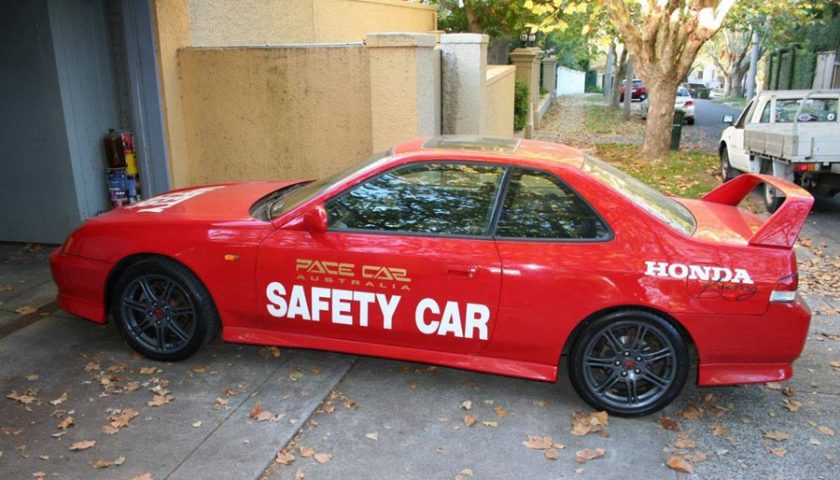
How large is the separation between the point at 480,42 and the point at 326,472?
679 centimetres

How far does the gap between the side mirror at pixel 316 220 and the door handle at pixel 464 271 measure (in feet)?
2.72

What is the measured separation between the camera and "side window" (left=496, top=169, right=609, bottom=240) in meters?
4.06

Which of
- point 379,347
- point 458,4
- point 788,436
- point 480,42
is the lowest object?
point 788,436

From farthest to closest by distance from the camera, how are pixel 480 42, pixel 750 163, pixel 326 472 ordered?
pixel 750 163
pixel 480 42
pixel 326 472

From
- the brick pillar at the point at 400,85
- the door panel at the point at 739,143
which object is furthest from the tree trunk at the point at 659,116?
the brick pillar at the point at 400,85

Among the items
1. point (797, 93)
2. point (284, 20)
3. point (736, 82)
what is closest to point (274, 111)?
point (284, 20)

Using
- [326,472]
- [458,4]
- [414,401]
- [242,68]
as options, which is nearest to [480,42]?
[242,68]

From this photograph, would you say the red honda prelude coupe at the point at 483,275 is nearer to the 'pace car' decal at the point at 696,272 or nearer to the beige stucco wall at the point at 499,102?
the 'pace car' decal at the point at 696,272

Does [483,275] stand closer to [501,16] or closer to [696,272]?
[696,272]

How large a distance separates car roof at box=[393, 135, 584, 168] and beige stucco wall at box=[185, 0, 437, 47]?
18.9ft

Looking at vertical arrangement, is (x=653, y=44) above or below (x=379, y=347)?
above

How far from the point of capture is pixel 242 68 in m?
8.07

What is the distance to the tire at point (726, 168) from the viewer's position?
488 inches

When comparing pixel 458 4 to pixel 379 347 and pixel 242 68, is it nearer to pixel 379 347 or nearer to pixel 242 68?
pixel 242 68
